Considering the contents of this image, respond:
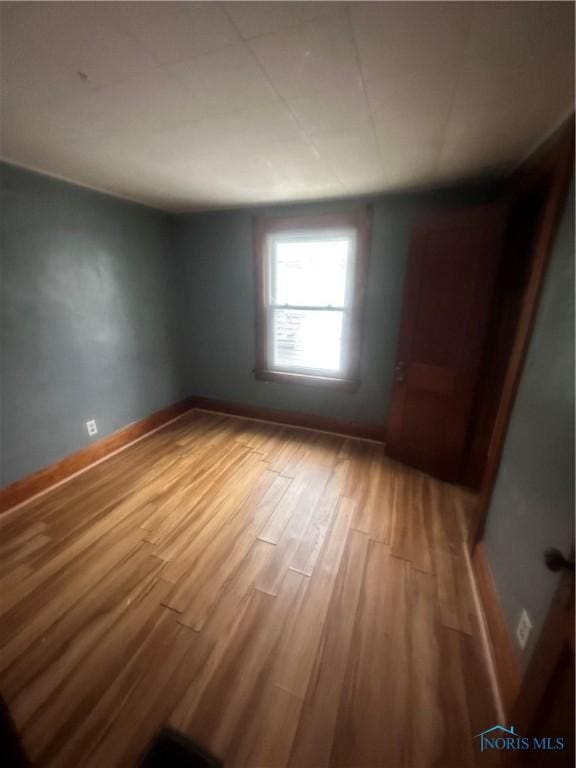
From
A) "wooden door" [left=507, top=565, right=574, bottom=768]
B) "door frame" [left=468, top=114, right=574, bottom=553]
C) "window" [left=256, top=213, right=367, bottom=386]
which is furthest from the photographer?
"window" [left=256, top=213, right=367, bottom=386]

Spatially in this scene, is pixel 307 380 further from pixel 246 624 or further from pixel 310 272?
pixel 246 624

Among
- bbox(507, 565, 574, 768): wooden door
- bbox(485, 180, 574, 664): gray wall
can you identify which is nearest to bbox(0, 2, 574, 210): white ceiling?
bbox(485, 180, 574, 664): gray wall

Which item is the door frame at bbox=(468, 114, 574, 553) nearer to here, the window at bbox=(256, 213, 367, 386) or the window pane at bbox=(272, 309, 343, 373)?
the window at bbox=(256, 213, 367, 386)

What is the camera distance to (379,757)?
0.93 m

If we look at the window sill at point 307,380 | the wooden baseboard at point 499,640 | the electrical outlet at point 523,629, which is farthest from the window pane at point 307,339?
the electrical outlet at point 523,629

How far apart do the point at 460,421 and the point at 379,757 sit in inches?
72.9

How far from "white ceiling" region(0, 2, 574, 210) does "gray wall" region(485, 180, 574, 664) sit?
56 cm

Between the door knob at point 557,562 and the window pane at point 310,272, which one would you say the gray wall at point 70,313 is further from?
the door knob at point 557,562

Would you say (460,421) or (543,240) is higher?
(543,240)

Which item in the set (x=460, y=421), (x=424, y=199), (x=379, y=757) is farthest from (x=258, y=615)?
(x=424, y=199)

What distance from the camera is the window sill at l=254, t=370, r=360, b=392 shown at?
2.89 meters

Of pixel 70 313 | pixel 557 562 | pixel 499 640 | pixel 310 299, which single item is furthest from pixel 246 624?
pixel 310 299

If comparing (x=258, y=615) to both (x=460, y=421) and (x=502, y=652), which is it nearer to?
(x=502, y=652)

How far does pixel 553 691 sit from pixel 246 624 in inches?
42.8
